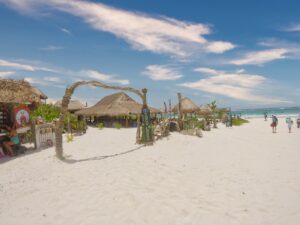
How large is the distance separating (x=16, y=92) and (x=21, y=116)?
4.11 feet

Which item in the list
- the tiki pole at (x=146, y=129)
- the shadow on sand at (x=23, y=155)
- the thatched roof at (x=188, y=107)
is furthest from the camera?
the thatched roof at (x=188, y=107)

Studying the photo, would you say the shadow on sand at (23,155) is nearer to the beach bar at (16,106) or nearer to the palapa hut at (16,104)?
the beach bar at (16,106)

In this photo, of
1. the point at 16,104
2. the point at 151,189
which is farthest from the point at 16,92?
the point at 151,189

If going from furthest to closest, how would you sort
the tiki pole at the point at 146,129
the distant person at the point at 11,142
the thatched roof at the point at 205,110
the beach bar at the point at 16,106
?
the thatched roof at the point at 205,110, the tiki pole at the point at 146,129, the beach bar at the point at 16,106, the distant person at the point at 11,142

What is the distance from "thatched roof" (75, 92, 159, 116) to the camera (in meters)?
26.4

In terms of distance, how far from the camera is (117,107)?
27.0m

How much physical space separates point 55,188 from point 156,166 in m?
3.39

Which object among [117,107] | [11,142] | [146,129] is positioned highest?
[117,107]

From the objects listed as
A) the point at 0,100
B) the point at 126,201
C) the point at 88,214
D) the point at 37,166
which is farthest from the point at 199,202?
the point at 0,100

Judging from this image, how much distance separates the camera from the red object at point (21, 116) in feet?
42.2

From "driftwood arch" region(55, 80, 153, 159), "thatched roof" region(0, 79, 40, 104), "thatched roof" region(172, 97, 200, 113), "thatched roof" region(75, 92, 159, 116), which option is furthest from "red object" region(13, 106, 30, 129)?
"thatched roof" region(172, 97, 200, 113)

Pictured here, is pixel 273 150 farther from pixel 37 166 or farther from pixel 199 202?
pixel 37 166

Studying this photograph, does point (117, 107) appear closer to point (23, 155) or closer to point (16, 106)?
point (16, 106)

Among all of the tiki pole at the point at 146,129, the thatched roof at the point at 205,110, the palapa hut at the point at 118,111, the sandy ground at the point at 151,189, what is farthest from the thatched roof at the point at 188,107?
the sandy ground at the point at 151,189
